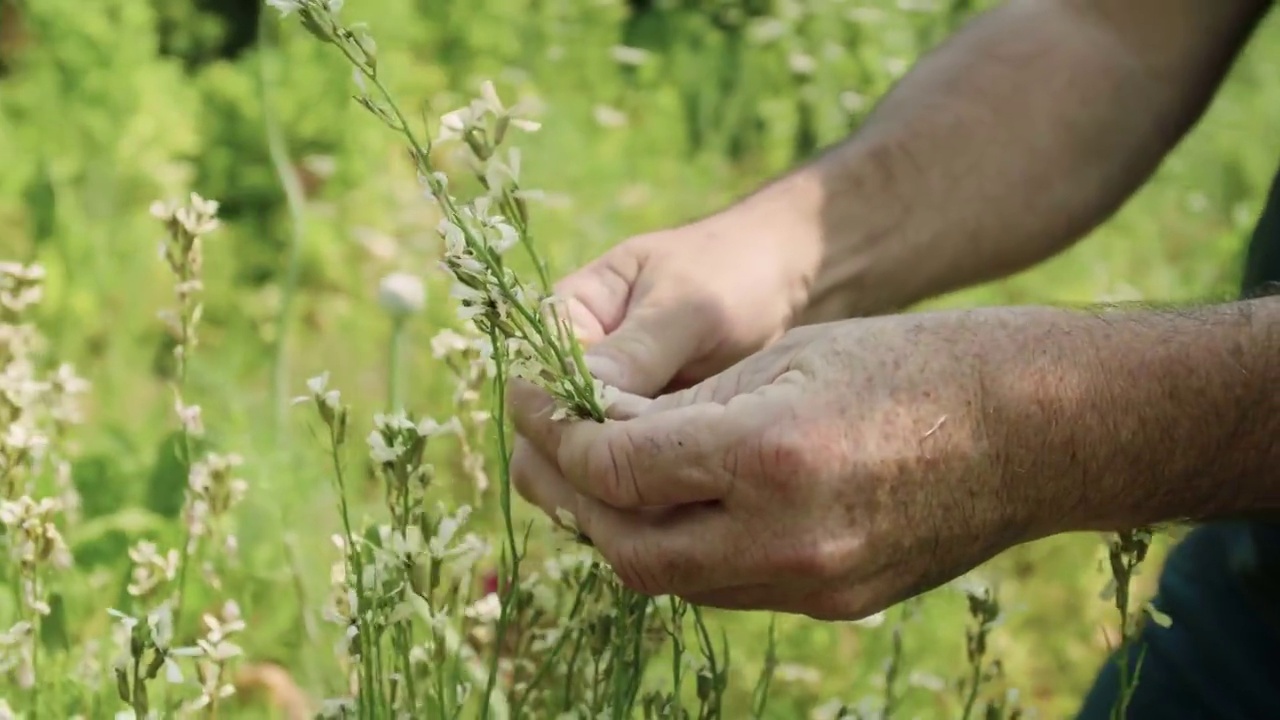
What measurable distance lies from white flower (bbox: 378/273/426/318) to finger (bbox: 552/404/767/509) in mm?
915

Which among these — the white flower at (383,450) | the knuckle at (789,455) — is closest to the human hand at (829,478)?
the knuckle at (789,455)

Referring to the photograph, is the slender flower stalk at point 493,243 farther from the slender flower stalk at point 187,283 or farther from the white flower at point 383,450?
the slender flower stalk at point 187,283

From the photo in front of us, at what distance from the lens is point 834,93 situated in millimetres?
3637

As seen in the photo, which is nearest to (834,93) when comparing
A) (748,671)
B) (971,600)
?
(748,671)

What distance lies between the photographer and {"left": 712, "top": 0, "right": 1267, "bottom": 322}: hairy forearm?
4.90ft

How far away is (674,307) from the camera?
126 cm

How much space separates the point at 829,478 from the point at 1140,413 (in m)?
0.24

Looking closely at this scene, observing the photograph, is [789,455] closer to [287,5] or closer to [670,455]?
[670,455]

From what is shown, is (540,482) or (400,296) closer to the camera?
(540,482)

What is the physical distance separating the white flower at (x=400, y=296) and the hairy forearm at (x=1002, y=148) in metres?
0.54

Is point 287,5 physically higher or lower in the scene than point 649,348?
higher

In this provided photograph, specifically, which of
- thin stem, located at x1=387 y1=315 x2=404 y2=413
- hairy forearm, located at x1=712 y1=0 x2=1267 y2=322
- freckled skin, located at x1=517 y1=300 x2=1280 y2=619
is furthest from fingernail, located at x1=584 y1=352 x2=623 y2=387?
thin stem, located at x1=387 y1=315 x2=404 y2=413

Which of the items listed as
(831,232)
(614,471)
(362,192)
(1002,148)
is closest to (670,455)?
(614,471)

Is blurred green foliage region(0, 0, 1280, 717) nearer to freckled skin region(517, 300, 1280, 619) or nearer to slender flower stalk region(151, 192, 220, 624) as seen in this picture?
slender flower stalk region(151, 192, 220, 624)
